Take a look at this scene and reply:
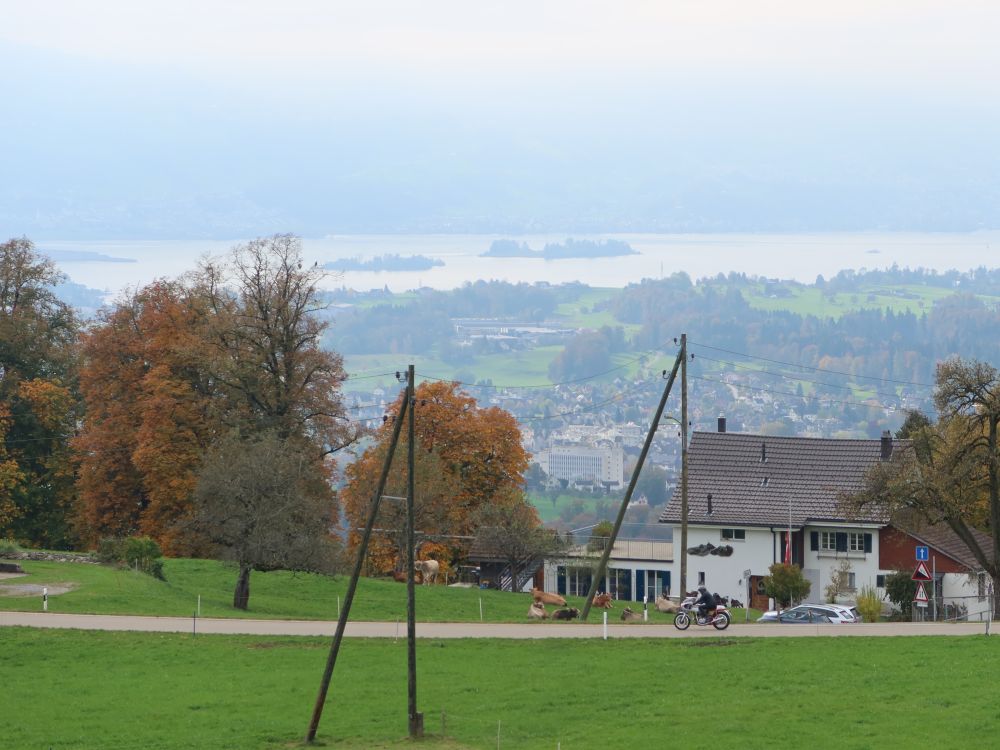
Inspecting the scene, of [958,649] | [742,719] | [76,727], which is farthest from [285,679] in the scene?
[958,649]

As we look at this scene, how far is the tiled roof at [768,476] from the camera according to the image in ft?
214

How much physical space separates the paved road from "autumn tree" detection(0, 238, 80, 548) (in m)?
28.0

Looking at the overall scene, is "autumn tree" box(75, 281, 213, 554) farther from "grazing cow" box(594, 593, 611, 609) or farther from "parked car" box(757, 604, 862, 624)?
"parked car" box(757, 604, 862, 624)

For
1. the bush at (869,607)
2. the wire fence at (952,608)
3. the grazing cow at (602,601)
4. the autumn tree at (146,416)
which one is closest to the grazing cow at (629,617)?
the grazing cow at (602,601)

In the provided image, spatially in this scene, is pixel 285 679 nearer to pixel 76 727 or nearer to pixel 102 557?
pixel 76 727

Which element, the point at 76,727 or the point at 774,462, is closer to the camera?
the point at 76,727

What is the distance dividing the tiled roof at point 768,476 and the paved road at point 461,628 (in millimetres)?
25912

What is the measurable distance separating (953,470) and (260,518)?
20.7m

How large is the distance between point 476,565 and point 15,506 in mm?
20849

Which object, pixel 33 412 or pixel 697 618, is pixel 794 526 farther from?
pixel 33 412

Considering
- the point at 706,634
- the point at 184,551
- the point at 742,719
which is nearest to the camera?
the point at 742,719

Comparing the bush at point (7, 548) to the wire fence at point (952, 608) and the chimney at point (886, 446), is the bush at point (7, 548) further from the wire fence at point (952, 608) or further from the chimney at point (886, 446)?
the chimney at point (886, 446)

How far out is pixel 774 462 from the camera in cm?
6894

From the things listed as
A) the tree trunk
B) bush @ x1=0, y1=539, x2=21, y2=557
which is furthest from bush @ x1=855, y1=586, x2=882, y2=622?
bush @ x1=0, y1=539, x2=21, y2=557
